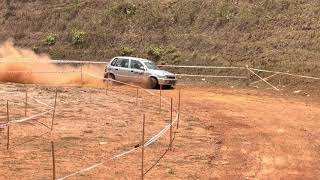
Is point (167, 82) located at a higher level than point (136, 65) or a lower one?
lower

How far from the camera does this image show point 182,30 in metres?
36.0

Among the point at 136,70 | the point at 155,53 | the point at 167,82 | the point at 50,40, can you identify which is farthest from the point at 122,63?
the point at 50,40

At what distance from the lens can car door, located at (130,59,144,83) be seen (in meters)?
27.2

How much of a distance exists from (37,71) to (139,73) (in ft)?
26.1

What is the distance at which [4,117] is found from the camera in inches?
636

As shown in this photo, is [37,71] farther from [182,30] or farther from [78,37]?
[182,30]

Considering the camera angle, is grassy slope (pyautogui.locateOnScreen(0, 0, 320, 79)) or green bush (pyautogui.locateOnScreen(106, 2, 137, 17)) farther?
green bush (pyautogui.locateOnScreen(106, 2, 137, 17))

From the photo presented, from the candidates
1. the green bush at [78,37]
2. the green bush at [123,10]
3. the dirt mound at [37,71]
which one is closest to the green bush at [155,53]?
the dirt mound at [37,71]

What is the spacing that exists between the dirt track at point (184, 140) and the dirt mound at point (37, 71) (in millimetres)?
7471

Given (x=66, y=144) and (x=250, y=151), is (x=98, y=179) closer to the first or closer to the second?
(x=66, y=144)

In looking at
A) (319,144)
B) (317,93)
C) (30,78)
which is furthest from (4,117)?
(317,93)

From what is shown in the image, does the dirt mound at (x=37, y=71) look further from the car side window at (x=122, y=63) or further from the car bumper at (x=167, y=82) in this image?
the car bumper at (x=167, y=82)

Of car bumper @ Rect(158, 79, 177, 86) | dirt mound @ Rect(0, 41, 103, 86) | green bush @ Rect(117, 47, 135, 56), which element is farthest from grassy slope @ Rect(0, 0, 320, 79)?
car bumper @ Rect(158, 79, 177, 86)

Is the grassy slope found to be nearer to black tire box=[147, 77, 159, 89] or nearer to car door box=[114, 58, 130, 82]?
car door box=[114, 58, 130, 82]
